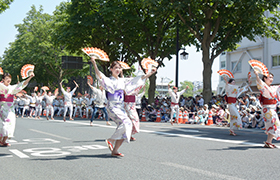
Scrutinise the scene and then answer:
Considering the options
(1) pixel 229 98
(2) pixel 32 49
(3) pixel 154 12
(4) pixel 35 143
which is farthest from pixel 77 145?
(2) pixel 32 49

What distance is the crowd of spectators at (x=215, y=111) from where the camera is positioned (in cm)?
1752

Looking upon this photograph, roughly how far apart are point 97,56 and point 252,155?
4.00 metres

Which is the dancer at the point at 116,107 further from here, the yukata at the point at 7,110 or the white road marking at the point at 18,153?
the yukata at the point at 7,110

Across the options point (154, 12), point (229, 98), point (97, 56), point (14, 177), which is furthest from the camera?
point (154, 12)

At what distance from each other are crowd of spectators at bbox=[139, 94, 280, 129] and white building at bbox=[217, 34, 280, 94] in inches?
414

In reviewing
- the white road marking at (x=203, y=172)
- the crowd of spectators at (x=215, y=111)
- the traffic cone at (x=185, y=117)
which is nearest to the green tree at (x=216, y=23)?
the crowd of spectators at (x=215, y=111)

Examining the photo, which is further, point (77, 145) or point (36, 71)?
point (36, 71)

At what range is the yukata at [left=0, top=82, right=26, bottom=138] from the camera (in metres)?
8.46

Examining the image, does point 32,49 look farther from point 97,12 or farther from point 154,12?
point 154,12

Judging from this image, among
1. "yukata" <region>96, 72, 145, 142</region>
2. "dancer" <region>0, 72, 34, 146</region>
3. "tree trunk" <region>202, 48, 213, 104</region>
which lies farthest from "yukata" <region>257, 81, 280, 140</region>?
"tree trunk" <region>202, 48, 213, 104</region>

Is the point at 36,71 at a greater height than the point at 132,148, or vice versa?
the point at 36,71

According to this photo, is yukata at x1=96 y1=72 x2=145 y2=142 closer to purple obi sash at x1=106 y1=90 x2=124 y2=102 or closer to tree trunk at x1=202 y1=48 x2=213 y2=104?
purple obi sash at x1=106 y1=90 x2=124 y2=102

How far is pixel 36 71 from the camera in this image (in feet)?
156

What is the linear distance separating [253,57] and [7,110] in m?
35.7
